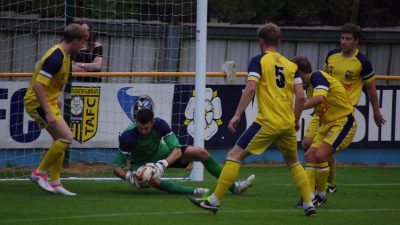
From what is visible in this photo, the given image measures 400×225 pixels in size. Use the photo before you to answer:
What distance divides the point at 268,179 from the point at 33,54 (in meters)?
5.01

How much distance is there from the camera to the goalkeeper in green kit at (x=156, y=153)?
1202 centimetres

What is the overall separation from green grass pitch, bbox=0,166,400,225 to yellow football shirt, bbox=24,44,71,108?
1.15m

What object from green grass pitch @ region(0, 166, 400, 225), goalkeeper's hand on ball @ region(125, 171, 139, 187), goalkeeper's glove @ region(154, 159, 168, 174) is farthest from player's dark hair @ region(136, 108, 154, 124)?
green grass pitch @ region(0, 166, 400, 225)

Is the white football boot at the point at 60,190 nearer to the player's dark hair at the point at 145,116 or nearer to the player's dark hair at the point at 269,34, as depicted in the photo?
the player's dark hair at the point at 145,116

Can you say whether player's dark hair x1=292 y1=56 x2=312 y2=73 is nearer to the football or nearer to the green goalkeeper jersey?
the green goalkeeper jersey

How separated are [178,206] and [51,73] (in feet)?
6.95

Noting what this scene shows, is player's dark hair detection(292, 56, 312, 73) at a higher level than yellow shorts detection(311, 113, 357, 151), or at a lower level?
higher

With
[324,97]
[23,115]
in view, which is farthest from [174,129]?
[324,97]

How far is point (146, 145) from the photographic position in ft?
40.4

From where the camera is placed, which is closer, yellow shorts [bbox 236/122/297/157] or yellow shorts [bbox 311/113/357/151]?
yellow shorts [bbox 236/122/297/157]

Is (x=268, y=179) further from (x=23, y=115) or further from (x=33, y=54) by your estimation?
(x=33, y=54)

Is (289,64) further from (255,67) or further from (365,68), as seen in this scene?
(365,68)

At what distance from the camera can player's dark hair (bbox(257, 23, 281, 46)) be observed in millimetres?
10625

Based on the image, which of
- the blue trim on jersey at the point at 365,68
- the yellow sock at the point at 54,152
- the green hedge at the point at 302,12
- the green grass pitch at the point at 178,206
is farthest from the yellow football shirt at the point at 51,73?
the green hedge at the point at 302,12
